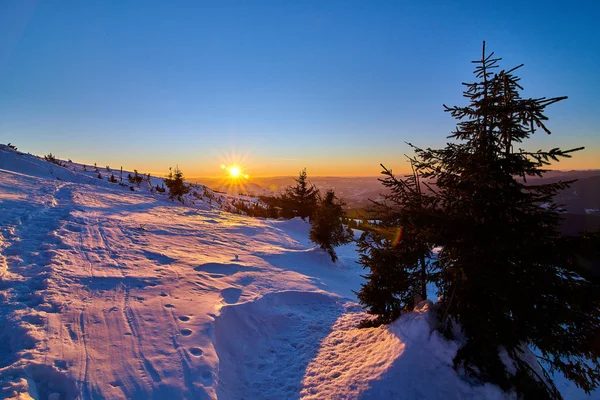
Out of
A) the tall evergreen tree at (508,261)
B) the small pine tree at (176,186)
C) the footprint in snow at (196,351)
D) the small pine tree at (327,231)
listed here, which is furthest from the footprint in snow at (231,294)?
the small pine tree at (176,186)

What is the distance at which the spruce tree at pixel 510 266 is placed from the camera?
8.38 ft

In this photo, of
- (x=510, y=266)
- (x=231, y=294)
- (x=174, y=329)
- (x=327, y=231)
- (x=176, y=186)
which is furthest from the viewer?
(x=176, y=186)

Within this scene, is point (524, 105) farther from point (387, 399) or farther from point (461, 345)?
point (387, 399)

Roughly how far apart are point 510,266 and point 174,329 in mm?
3914

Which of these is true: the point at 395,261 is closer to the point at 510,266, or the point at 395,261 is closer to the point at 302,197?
the point at 510,266

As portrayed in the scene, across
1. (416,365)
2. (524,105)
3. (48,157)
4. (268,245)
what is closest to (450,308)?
(416,365)

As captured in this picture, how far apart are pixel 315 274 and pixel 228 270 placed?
114 inches

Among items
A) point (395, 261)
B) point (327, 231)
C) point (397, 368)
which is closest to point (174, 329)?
point (397, 368)

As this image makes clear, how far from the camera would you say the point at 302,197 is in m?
16.8

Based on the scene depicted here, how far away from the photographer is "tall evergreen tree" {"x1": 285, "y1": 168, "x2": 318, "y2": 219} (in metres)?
16.4

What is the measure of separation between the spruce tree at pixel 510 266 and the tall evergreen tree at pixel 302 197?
43.4 feet

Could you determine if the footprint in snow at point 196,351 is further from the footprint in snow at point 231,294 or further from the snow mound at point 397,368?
the footprint in snow at point 231,294

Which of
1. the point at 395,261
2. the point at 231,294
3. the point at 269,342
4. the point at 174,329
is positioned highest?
the point at 395,261

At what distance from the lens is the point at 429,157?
344 centimetres
